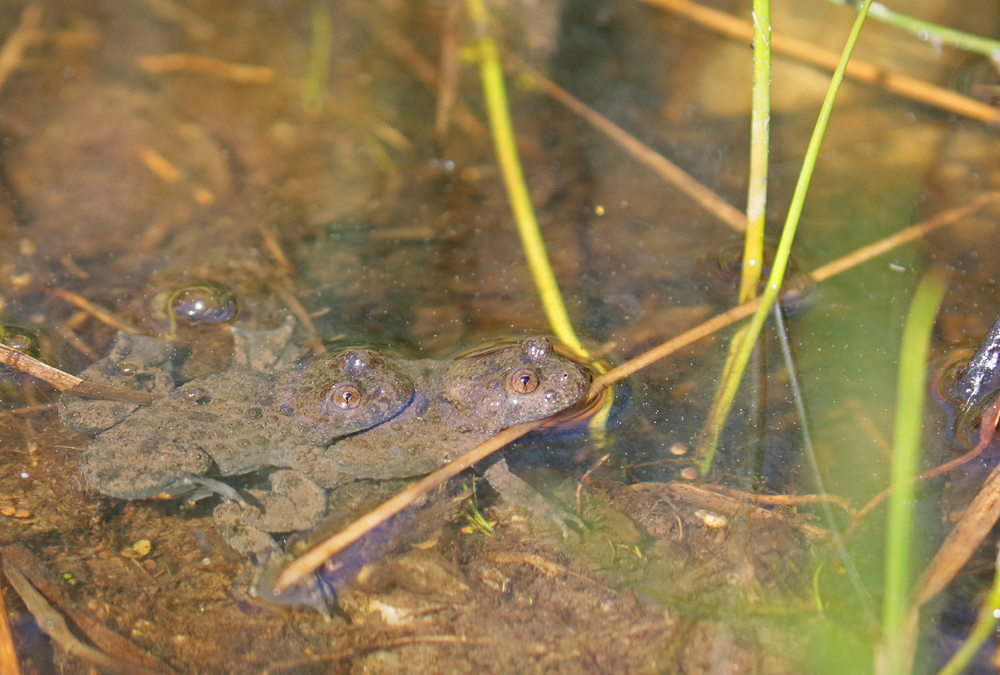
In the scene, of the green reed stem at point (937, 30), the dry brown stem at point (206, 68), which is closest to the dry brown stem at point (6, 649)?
the dry brown stem at point (206, 68)

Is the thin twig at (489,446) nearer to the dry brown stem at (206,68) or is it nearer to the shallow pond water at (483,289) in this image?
the shallow pond water at (483,289)

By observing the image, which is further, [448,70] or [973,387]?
[448,70]

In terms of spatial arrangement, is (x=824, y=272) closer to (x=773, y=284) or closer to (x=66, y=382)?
(x=773, y=284)

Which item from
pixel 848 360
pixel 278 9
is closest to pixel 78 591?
pixel 848 360

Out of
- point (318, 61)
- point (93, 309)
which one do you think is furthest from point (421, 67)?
point (93, 309)

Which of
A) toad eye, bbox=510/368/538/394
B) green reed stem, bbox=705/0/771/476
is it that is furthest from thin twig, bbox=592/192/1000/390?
toad eye, bbox=510/368/538/394

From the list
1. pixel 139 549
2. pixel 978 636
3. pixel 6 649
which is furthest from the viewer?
pixel 139 549
